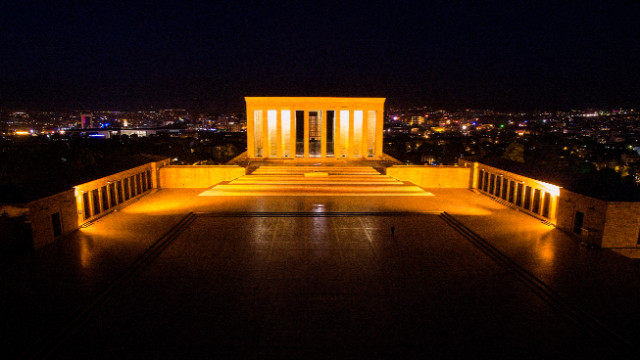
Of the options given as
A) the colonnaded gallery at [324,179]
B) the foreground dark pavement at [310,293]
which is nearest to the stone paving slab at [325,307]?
the foreground dark pavement at [310,293]

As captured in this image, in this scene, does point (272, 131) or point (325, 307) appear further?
point (272, 131)

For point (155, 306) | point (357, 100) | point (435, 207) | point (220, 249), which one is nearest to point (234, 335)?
point (155, 306)

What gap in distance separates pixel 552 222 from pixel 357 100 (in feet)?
59.1

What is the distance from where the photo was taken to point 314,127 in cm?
3066

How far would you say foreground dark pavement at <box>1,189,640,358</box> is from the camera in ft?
22.4

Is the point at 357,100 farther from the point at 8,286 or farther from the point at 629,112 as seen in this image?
the point at 629,112

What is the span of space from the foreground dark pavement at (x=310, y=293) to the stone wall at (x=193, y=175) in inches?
291

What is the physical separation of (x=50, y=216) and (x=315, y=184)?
12675mm

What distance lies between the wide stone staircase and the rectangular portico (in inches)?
198

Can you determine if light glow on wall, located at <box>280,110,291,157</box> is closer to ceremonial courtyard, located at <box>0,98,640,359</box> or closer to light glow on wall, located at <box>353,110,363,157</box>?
light glow on wall, located at <box>353,110,363,157</box>

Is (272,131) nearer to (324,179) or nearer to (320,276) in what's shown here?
(324,179)

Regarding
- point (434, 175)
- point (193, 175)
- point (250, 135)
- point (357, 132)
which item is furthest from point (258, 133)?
point (434, 175)

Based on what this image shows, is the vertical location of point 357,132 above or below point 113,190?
above

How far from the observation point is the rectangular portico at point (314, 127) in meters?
29.1
